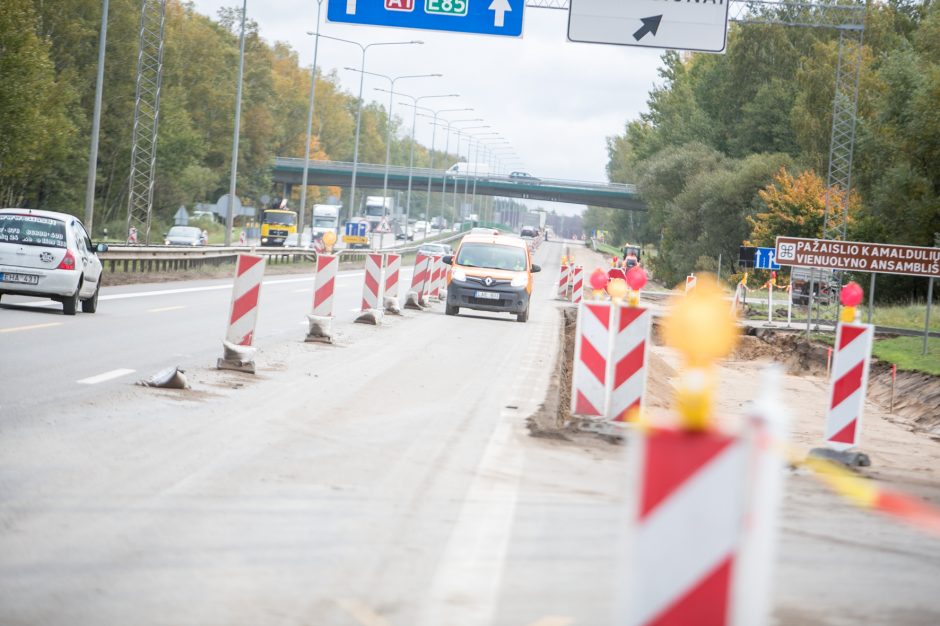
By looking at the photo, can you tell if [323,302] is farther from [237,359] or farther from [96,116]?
[96,116]

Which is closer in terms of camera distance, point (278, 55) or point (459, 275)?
point (459, 275)

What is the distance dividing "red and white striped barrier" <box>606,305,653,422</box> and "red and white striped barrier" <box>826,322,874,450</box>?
1571 mm

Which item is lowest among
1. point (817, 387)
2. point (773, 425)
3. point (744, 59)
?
point (817, 387)

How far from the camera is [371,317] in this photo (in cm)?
2458

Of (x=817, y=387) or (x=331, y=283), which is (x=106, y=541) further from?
(x=817, y=387)

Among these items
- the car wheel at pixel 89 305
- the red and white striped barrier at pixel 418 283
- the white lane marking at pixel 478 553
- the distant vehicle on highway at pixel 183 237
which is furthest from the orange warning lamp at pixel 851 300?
the distant vehicle on highway at pixel 183 237

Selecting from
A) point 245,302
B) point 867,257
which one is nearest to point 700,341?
point 245,302

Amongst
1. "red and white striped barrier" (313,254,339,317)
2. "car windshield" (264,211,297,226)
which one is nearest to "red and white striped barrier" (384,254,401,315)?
"red and white striped barrier" (313,254,339,317)

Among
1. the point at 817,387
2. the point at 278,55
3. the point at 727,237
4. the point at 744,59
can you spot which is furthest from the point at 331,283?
the point at 278,55

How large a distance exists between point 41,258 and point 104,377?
29.1 ft

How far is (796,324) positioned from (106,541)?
105 ft

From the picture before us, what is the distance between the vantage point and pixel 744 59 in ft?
259

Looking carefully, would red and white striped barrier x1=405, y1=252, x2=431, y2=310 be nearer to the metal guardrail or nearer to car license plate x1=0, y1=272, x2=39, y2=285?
the metal guardrail

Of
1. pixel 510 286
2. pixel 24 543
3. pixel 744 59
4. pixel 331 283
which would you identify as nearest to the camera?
pixel 24 543
